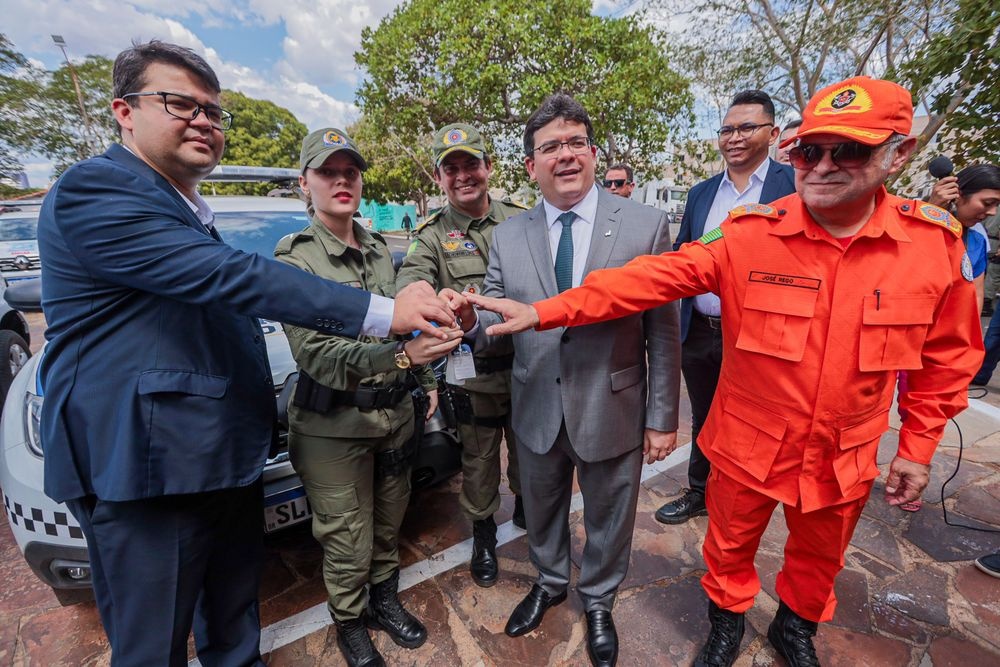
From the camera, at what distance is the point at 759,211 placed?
170 cm

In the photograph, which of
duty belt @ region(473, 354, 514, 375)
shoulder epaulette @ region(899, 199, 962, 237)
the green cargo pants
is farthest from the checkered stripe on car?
shoulder epaulette @ region(899, 199, 962, 237)

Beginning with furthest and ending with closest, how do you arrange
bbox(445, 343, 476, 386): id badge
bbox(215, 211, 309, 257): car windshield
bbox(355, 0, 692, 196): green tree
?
bbox(355, 0, 692, 196): green tree → bbox(215, 211, 309, 257): car windshield → bbox(445, 343, 476, 386): id badge

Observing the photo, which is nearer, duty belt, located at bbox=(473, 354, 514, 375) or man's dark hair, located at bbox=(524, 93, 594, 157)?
man's dark hair, located at bbox=(524, 93, 594, 157)

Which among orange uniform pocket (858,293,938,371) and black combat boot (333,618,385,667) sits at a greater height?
orange uniform pocket (858,293,938,371)

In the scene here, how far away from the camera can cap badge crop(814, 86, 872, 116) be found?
139 cm

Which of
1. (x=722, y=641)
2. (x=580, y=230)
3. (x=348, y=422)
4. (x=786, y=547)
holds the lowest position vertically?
(x=722, y=641)

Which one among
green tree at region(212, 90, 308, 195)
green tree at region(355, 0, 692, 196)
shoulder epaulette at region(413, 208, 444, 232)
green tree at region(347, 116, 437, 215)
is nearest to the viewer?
shoulder epaulette at region(413, 208, 444, 232)

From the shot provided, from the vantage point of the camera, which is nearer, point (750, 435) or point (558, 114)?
point (750, 435)

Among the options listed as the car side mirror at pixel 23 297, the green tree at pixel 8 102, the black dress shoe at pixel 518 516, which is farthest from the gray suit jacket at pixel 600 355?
the green tree at pixel 8 102

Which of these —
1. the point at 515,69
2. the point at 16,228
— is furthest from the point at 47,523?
the point at 16,228

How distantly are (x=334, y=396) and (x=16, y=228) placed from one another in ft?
44.5

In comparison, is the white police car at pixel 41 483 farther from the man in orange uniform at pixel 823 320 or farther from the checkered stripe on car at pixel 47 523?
the man in orange uniform at pixel 823 320

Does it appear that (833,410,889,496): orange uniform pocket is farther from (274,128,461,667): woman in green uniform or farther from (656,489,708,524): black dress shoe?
(274,128,461,667): woman in green uniform

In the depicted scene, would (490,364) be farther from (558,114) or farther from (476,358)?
(558,114)
